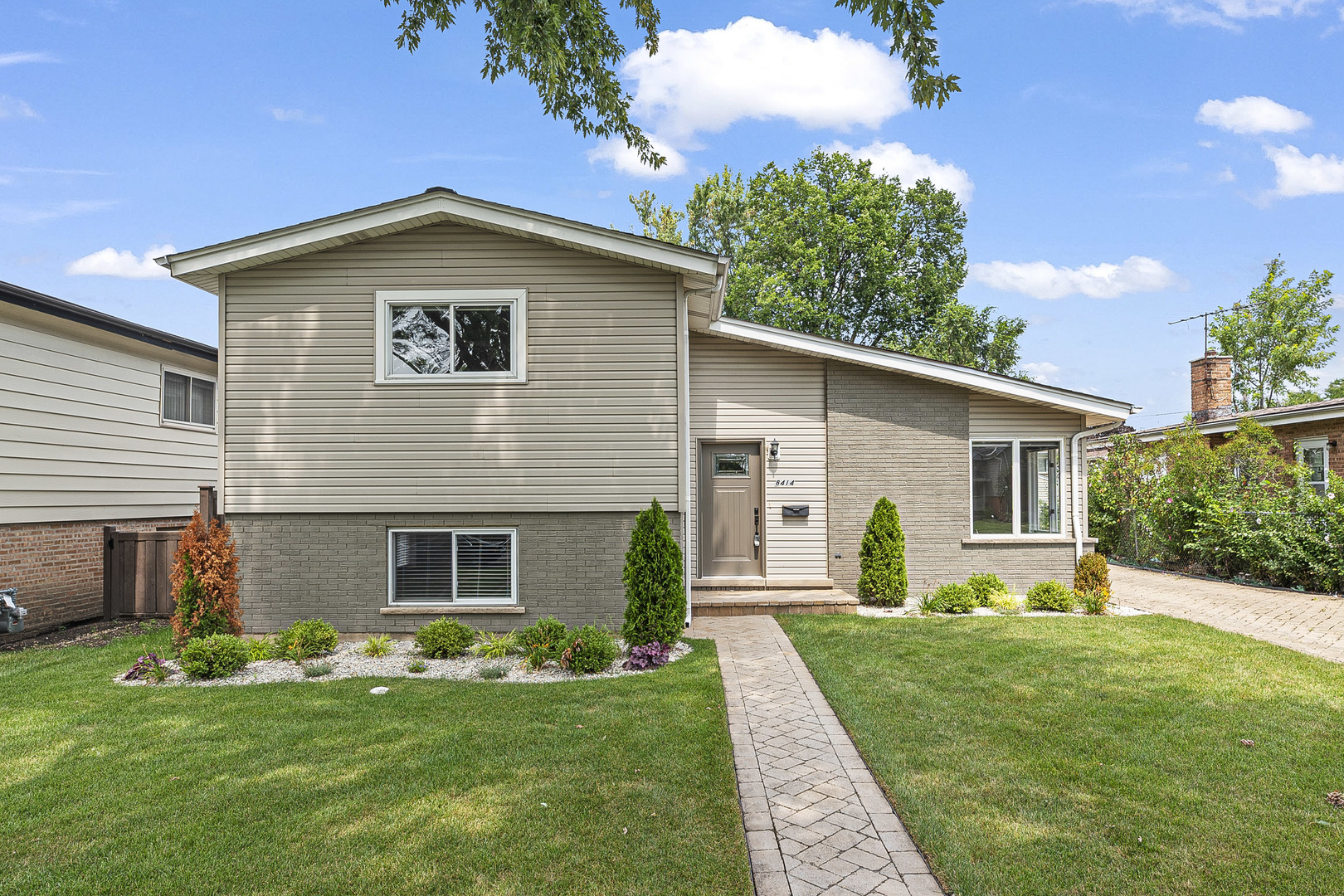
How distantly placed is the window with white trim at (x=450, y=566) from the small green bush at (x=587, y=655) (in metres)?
1.83

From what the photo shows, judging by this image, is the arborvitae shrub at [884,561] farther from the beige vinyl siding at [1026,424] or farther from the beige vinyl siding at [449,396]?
the beige vinyl siding at [449,396]

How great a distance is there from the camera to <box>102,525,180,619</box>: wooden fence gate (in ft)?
32.5

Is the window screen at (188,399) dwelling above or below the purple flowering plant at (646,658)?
above

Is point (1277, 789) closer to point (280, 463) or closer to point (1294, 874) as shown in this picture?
point (1294, 874)

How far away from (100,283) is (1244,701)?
100574mm

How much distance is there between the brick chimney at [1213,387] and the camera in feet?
62.0

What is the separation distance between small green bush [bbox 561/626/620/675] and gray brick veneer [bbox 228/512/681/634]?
1.36 metres

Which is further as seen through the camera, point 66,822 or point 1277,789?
point 1277,789

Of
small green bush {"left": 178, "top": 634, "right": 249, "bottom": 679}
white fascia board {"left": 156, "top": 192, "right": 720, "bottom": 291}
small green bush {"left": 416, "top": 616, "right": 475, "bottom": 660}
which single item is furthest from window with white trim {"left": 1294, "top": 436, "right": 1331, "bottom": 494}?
small green bush {"left": 178, "top": 634, "right": 249, "bottom": 679}

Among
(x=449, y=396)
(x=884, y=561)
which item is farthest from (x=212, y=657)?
(x=884, y=561)

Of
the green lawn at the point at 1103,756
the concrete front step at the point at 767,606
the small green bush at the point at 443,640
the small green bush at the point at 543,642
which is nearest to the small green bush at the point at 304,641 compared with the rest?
the small green bush at the point at 443,640

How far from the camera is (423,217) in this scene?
8.59m

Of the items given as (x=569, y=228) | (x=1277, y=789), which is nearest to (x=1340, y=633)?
(x=1277, y=789)

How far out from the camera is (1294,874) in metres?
3.40
